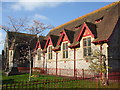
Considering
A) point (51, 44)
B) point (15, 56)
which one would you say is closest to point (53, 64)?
point (51, 44)

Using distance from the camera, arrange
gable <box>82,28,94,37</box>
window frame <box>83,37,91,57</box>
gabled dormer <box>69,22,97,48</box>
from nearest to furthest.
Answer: gabled dormer <box>69,22,97,48</box> < gable <box>82,28,94,37</box> < window frame <box>83,37,91,57</box>

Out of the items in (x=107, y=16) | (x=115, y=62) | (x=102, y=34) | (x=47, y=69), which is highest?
(x=107, y=16)

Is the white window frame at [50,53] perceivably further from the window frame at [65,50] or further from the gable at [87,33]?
the gable at [87,33]

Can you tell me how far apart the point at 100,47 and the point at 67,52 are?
6278 millimetres

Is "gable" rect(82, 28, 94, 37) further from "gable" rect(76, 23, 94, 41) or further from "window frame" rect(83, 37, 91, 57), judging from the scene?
"window frame" rect(83, 37, 91, 57)

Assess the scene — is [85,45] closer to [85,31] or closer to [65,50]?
[85,31]

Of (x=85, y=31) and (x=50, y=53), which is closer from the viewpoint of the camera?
(x=85, y=31)

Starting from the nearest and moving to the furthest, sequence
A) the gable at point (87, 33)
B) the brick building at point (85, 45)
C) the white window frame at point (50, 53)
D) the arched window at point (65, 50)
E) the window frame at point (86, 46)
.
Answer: the brick building at point (85, 45) → the gable at point (87, 33) → the window frame at point (86, 46) → the arched window at point (65, 50) → the white window frame at point (50, 53)

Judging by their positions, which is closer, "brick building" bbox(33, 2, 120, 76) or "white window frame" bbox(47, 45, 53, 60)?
"brick building" bbox(33, 2, 120, 76)

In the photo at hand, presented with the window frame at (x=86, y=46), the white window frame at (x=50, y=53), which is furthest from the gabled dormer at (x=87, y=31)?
the white window frame at (x=50, y=53)

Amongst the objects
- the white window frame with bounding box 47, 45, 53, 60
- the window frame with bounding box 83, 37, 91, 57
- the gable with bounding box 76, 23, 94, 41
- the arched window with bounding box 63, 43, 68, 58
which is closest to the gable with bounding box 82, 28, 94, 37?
the gable with bounding box 76, 23, 94, 41

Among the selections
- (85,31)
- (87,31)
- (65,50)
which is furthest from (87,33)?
(65,50)

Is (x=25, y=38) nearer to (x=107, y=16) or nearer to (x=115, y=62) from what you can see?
(x=107, y=16)

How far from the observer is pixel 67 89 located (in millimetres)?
10094
